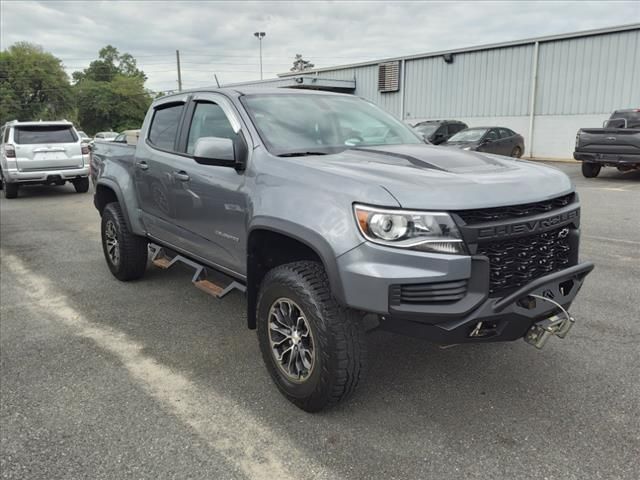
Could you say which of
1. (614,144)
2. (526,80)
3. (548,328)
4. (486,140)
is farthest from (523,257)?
(526,80)

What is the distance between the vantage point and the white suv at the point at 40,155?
12.2 m

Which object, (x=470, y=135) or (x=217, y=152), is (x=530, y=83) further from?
(x=217, y=152)

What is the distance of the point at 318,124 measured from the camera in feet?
12.5

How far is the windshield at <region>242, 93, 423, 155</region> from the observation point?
3.53m

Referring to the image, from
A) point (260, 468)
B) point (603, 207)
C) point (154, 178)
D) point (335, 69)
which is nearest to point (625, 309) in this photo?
point (260, 468)

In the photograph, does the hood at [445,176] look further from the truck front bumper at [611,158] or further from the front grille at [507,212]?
the truck front bumper at [611,158]

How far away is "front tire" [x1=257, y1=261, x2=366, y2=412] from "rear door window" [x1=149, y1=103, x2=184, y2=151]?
6.39 ft

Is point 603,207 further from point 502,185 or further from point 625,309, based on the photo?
point 502,185

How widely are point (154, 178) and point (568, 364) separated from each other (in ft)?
11.2

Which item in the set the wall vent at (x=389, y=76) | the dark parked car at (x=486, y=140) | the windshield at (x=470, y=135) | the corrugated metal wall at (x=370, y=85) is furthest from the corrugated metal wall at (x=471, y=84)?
the windshield at (x=470, y=135)

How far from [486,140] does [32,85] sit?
64.4m

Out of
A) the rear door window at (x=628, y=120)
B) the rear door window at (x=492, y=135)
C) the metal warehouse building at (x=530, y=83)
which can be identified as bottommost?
the rear door window at (x=492, y=135)

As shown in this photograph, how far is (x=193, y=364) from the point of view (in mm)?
3695

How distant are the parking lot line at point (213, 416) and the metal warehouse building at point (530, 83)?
15.4 m
